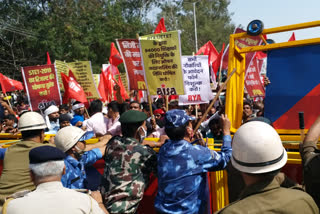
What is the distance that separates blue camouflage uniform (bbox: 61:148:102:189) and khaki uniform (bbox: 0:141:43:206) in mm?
519

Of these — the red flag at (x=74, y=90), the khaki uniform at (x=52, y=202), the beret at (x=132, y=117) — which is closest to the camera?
the khaki uniform at (x=52, y=202)

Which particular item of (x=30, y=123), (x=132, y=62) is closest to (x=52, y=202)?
(x=30, y=123)

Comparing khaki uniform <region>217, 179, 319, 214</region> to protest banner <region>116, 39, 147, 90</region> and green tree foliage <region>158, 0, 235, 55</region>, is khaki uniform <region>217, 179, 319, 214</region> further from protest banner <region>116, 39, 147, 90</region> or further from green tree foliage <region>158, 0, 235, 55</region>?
green tree foliage <region>158, 0, 235, 55</region>

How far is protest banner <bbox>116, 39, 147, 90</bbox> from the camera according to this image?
5895mm

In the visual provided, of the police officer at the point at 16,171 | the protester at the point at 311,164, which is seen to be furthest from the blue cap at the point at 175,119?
the police officer at the point at 16,171

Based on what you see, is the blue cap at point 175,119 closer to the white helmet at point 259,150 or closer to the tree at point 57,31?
the white helmet at point 259,150

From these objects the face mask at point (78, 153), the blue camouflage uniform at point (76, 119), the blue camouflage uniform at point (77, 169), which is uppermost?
the face mask at point (78, 153)

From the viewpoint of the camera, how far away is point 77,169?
324cm

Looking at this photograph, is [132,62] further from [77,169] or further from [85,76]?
[77,169]

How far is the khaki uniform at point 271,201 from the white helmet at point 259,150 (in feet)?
0.31

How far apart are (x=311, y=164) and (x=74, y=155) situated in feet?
7.11

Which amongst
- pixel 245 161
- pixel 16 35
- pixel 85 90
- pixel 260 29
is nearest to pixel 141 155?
pixel 245 161

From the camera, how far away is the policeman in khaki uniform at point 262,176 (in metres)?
1.63

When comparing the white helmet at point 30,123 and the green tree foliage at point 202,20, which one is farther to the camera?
the green tree foliage at point 202,20
